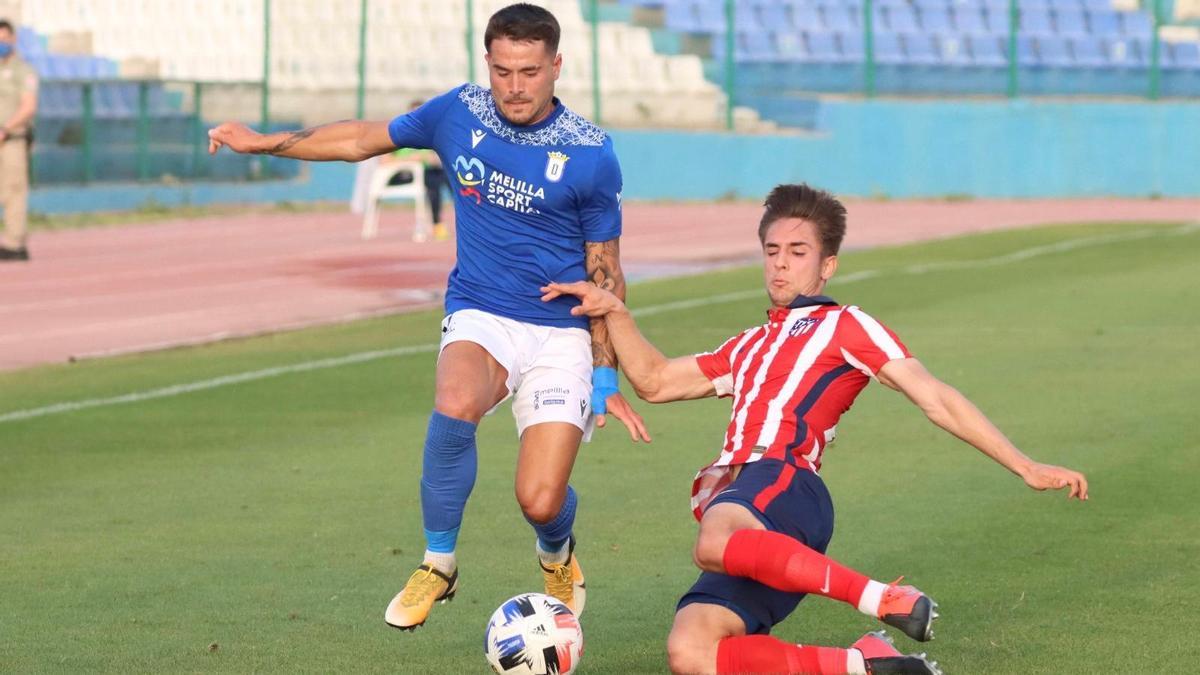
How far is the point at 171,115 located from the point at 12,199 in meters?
11.1

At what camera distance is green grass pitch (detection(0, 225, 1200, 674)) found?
6.47m

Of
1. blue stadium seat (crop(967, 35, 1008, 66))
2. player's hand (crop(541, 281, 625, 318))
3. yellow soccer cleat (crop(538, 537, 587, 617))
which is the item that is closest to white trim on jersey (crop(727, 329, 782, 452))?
player's hand (crop(541, 281, 625, 318))

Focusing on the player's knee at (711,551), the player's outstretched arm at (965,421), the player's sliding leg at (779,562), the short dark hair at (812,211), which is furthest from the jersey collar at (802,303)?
the player's knee at (711,551)

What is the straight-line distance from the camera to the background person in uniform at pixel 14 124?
21.1 m

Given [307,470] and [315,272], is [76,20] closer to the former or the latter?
[315,272]

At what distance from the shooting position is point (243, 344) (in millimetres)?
15297

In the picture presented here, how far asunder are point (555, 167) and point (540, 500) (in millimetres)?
1129

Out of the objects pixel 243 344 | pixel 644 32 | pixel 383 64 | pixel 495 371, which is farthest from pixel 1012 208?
pixel 495 371

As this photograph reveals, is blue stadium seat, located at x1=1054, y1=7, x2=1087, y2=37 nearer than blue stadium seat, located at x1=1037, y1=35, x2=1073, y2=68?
No

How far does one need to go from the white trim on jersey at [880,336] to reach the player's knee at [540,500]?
1372mm

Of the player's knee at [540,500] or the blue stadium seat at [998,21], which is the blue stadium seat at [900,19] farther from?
the player's knee at [540,500]

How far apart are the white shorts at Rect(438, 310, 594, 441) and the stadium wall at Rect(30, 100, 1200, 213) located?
26.5 metres

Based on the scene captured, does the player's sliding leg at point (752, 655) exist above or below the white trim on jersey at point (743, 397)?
below

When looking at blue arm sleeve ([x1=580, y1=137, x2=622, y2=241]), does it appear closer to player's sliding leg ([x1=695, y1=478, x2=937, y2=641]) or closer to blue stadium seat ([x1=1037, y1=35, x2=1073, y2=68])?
player's sliding leg ([x1=695, y1=478, x2=937, y2=641])
